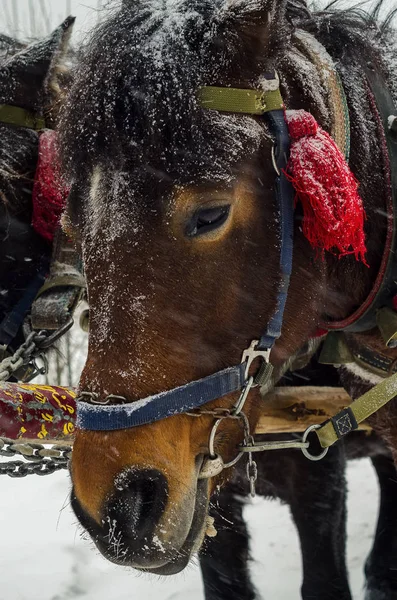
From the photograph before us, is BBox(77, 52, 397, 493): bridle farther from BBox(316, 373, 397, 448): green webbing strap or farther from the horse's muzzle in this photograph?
BBox(316, 373, 397, 448): green webbing strap

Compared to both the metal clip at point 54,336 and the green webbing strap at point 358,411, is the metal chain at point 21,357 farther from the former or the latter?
the green webbing strap at point 358,411

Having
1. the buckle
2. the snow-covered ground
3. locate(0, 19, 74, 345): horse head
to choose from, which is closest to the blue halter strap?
the buckle

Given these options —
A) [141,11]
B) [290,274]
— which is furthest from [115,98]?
[290,274]

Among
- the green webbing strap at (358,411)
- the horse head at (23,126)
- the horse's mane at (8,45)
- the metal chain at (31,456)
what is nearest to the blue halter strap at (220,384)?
the green webbing strap at (358,411)

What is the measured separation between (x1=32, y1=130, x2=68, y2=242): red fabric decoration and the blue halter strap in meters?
1.16

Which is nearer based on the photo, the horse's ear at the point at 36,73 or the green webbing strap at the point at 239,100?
the green webbing strap at the point at 239,100

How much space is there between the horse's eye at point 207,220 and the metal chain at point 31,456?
3.77 feet

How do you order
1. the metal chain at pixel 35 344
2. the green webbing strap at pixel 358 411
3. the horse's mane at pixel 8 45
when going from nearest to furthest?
the green webbing strap at pixel 358 411, the metal chain at pixel 35 344, the horse's mane at pixel 8 45

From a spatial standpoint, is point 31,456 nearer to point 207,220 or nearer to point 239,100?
point 207,220

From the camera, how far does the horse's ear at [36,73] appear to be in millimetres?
2881

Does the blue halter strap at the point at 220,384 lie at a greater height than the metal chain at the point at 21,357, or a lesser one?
greater

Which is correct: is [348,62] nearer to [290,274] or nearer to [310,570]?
[290,274]

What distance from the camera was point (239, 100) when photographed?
1748 mm

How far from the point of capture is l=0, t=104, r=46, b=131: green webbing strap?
290cm
